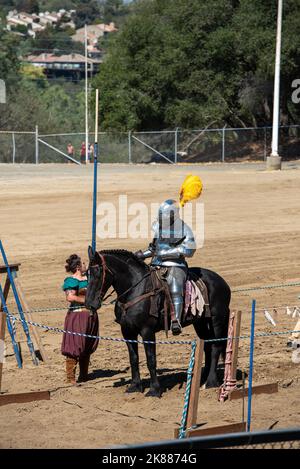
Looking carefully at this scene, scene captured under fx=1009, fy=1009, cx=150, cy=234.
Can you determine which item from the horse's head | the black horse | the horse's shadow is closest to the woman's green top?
the black horse

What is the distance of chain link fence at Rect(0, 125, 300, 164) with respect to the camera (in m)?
48.2

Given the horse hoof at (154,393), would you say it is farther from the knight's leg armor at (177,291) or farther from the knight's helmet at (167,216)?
the knight's helmet at (167,216)

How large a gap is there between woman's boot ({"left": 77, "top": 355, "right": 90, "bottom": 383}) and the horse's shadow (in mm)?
412

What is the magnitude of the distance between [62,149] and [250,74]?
10656 millimetres

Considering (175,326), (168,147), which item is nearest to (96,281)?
(175,326)

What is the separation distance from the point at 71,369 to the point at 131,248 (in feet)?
33.1

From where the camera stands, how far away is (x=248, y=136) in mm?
49969

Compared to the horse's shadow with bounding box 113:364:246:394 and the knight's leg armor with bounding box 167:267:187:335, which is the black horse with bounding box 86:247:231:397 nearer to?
the knight's leg armor with bounding box 167:267:187:335

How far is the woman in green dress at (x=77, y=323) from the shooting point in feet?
41.4

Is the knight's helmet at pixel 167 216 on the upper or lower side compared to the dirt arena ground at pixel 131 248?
upper

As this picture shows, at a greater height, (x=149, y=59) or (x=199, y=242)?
(x=149, y=59)

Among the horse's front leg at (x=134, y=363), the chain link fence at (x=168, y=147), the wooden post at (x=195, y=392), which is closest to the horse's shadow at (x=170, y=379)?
the horse's front leg at (x=134, y=363)
